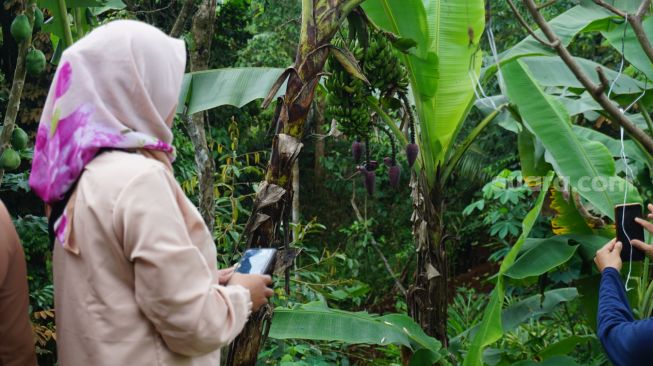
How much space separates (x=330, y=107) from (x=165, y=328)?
1.87 meters

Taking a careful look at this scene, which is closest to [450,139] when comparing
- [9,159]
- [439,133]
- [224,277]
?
[439,133]

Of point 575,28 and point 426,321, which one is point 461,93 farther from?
point 426,321

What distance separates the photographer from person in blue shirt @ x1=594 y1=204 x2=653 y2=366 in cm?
213

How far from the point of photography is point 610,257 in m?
2.51

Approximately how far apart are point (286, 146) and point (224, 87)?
0.92 meters

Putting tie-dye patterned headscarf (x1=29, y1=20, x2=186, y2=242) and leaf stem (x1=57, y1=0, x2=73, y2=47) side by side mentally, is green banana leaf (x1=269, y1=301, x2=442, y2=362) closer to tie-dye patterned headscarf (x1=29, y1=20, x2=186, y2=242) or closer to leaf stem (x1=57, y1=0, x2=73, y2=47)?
leaf stem (x1=57, y1=0, x2=73, y2=47)

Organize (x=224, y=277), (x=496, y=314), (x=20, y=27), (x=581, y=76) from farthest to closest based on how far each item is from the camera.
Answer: (x=496, y=314) → (x=581, y=76) → (x=20, y=27) → (x=224, y=277)

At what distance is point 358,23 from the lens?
2891 millimetres

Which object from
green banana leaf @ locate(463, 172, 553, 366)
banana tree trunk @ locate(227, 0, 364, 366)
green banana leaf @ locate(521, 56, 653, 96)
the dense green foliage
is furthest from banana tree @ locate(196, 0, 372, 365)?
green banana leaf @ locate(521, 56, 653, 96)

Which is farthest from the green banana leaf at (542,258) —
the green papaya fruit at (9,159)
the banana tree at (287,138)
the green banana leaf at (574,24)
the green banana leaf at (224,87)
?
the green papaya fruit at (9,159)

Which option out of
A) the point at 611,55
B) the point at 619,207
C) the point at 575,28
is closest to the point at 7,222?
the point at 619,207

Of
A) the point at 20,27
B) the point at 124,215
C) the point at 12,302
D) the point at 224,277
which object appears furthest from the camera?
the point at 20,27

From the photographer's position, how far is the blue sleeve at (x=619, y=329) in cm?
212

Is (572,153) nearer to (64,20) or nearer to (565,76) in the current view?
(565,76)
